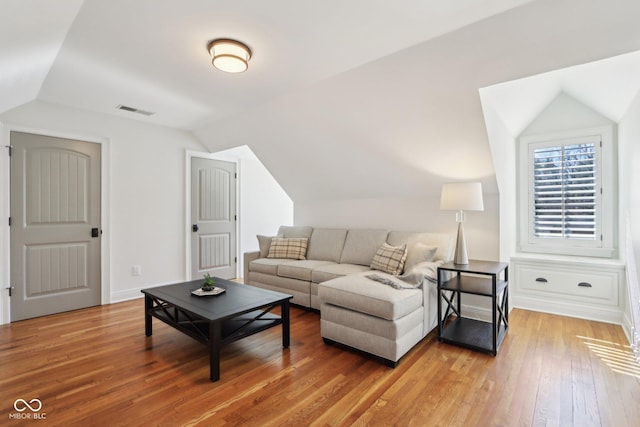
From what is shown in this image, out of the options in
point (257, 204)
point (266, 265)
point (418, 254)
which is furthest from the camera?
point (257, 204)

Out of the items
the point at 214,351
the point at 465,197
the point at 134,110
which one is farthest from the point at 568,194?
the point at 134,110

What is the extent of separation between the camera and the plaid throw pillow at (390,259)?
3.18m

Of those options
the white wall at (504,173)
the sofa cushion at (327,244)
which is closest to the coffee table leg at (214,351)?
the sofa cushion at (327,244)

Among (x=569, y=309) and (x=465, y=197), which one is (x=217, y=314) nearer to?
(x=465, y=197)

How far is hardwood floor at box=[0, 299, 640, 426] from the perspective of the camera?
177 centimetres

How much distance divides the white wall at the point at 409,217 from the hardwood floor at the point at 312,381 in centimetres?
94

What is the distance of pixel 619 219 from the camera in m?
3.28

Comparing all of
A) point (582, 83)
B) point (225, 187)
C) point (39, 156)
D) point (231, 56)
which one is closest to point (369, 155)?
point (231, 56)

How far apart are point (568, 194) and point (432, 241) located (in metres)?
1.74

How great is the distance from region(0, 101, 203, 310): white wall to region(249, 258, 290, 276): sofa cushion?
3.93 feet

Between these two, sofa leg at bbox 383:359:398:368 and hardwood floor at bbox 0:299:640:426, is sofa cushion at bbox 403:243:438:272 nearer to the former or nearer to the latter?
hardwood floor at bbox 0:299:640:426

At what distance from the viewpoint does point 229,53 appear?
2.21m

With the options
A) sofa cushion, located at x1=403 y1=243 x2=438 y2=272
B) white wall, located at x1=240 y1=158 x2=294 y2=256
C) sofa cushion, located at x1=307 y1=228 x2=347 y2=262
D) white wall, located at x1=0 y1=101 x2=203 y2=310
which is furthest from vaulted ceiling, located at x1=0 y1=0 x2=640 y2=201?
white wall, located at x1=240 y1=158 x2=294 y2=256

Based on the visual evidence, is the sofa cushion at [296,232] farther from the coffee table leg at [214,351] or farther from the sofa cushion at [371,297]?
the coffee table leg at [214,351]
